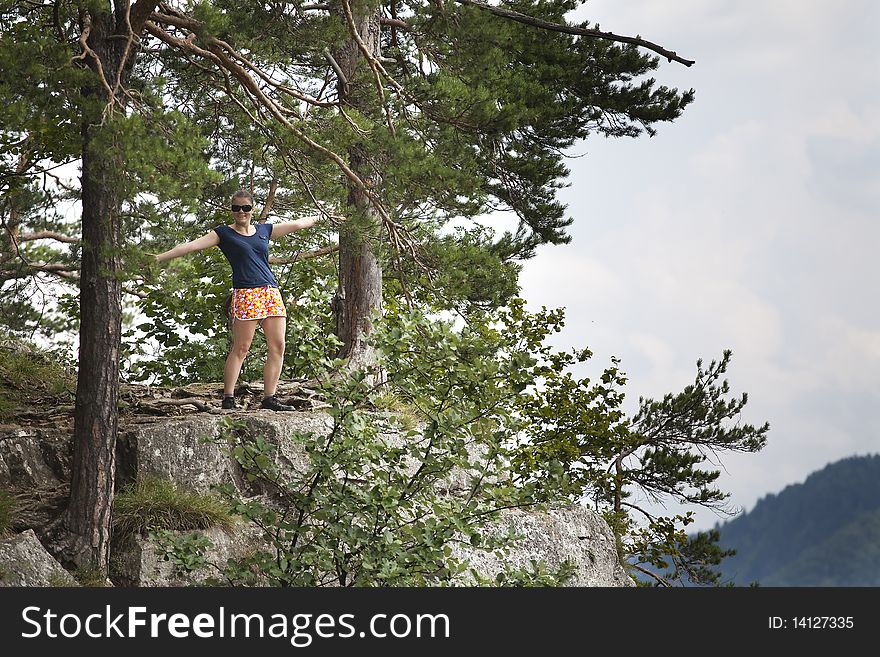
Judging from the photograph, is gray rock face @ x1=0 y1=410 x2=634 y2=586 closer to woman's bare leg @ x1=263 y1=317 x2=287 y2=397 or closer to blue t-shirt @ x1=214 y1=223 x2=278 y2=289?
woman's bare leg @ x1=263 y1=317 x2=287 y2=397

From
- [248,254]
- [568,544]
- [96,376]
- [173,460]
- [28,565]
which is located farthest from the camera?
[568,544]

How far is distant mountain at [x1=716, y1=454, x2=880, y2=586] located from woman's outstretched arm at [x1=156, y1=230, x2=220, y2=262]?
74356 millimetres

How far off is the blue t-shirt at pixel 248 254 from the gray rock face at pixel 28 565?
2481mm

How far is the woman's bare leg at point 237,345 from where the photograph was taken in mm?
7836

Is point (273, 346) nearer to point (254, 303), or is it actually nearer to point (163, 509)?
point (254, 303)

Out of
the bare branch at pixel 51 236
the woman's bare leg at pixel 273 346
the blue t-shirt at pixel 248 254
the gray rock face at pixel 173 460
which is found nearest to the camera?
the gray rock face at pixel 173 460

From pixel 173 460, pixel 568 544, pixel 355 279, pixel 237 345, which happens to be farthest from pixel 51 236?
pixel 568 544

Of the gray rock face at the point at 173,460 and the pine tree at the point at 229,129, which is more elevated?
the pine tree at the point at 229,129

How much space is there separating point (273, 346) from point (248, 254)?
0.81 m

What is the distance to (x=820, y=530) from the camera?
94.9 metres

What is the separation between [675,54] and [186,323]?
275 inches

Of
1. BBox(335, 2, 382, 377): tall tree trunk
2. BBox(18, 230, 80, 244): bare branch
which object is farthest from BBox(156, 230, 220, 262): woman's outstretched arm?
BBox(18, 230, 80, 244): bare branch

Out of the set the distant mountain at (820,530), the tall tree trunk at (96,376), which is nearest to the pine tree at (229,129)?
the tall tree trunk at (96,376)

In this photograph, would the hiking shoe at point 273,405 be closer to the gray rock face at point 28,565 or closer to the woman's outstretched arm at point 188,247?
the woman's outstretched arm at point 188,247
